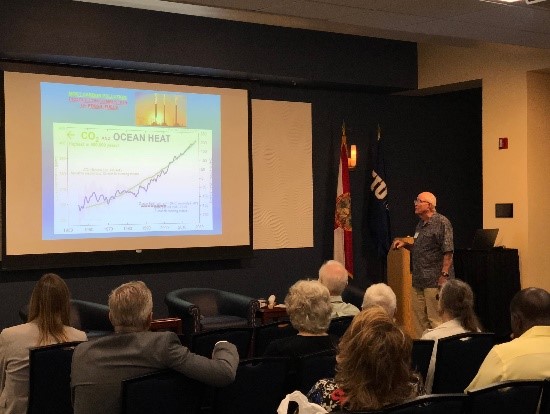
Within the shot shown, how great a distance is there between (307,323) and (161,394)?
3.45 feet

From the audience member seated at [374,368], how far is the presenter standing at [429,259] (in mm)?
5125

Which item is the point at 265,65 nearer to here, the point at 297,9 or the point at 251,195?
the point at 251,195

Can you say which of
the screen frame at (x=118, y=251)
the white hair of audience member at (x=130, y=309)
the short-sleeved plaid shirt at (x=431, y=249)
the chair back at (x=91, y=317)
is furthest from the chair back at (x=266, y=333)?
the short-sleeved plaid shirt at (x=431, y=249)

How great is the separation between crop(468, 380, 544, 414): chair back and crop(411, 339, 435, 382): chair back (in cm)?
92

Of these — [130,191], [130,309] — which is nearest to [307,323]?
[130,309]

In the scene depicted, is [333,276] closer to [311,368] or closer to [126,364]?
[311,368]

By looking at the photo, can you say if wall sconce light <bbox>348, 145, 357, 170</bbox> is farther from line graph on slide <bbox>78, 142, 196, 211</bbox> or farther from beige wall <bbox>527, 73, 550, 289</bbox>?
line graph on slide <bbox>78, 142, 196, 211</bbox>

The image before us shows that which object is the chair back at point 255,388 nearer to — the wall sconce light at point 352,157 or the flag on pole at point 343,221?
the flag on pole at point 343,221

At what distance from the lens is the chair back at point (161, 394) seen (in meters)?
3.26

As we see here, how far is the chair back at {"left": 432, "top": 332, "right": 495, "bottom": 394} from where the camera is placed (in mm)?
4094

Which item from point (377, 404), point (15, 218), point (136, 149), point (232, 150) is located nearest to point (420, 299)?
point (232, 150)

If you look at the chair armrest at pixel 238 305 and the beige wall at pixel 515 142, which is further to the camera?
the beige wall at pixel 515 142

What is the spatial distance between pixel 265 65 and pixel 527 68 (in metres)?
2.78

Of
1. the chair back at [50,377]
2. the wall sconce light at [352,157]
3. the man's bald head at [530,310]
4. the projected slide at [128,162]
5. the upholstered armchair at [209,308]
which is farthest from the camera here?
the wall sconce light at [352,157]
